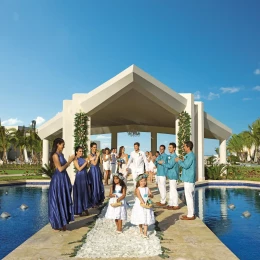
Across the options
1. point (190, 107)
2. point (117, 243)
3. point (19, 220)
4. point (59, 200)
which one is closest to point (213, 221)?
point (117, 243)

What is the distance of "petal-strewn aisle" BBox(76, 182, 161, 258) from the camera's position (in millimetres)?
4175

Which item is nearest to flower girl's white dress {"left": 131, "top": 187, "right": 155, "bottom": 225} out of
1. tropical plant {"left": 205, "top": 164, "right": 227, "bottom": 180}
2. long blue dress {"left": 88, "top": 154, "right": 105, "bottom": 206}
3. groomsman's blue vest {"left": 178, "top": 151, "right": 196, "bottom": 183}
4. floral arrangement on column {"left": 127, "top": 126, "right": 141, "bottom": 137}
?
groomsman's blue vest {"left": 178, "top": 151, "right": 196, "bottom": 183}

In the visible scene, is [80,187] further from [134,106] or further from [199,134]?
[199,134]

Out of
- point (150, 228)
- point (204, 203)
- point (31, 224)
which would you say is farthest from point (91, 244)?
point (204, 203)

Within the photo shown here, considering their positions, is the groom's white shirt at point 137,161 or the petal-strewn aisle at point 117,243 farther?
the groom's white shirt at point 137,161

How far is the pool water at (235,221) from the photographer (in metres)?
5.42

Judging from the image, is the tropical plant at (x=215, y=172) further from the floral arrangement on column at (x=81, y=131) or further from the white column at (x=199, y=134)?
the floral arrangement on column at (x=81, y=131)

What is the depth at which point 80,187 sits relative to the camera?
6648mm

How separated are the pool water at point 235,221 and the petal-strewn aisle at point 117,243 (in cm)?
151

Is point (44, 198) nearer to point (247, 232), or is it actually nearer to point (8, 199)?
point (8, 199)

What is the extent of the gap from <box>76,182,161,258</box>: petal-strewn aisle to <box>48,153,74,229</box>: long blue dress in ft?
1.82

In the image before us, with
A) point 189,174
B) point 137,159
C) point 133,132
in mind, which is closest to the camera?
point 189,174

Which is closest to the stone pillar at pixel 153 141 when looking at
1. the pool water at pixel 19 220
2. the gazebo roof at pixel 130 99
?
the gazebo roof at pixel 130 99

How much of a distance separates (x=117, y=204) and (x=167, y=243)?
1.05 meters
